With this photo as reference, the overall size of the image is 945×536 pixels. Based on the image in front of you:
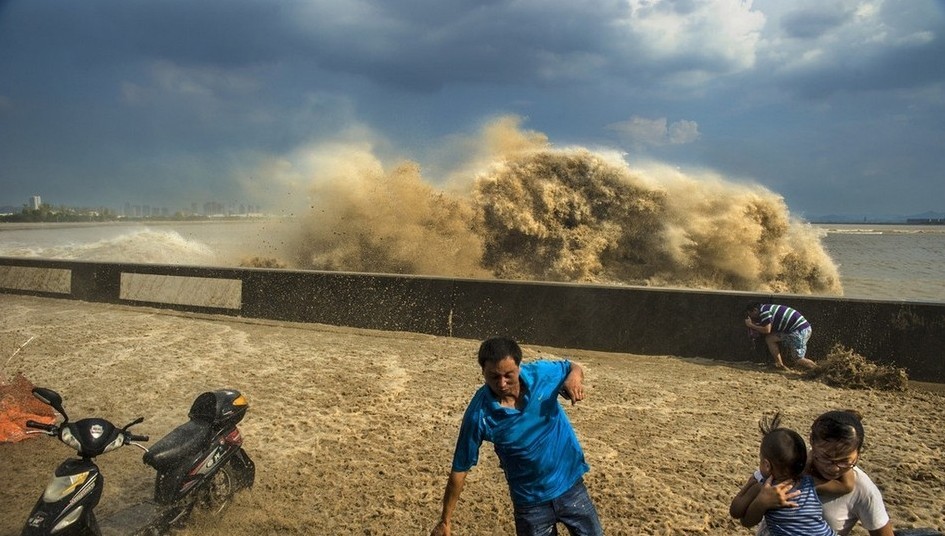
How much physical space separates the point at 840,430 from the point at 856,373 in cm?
489

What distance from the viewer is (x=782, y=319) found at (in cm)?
674

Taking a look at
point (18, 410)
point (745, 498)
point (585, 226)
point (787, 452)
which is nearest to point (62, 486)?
point (18, 410)

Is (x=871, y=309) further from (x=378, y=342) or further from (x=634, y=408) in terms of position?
(x=378, y=342)

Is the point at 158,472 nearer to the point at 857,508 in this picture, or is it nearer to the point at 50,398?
the point at 50,398

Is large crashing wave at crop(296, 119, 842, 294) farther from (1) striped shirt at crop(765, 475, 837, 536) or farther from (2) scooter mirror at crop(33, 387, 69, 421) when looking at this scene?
(1) striped shirt at crop(765, 475, 837, 536)

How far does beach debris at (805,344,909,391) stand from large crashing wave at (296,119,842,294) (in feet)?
29.1

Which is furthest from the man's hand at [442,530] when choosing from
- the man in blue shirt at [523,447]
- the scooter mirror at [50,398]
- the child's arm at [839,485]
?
the scooter mirror at [50,398]

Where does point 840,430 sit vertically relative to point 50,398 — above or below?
above

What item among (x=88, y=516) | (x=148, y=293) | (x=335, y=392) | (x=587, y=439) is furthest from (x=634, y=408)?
(x=148, y=293)

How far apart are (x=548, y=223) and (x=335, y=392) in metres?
11.2

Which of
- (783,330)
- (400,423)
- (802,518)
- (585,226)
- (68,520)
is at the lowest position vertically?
(400,423)

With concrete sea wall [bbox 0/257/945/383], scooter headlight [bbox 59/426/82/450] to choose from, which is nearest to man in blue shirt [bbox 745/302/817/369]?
concrete sea wall [bbox 0/257/945/383]

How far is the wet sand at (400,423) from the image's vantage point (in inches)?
145

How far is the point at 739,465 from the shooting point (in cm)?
430
